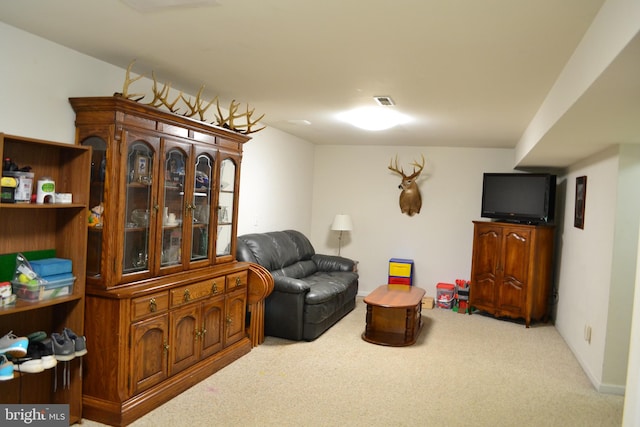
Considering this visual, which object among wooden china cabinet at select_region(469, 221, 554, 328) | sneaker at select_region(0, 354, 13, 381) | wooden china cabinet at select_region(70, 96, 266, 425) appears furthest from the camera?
wooden china cabinet at select_region(469, 221, 554, 328)

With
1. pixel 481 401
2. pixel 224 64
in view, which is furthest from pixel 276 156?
pixel 481 401

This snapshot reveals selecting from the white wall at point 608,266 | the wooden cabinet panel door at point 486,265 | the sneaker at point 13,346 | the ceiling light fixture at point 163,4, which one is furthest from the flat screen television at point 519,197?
the sneaker at point 13,346

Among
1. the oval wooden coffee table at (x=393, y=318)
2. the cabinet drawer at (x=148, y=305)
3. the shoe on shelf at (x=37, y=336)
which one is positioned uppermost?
the cabinet drawer at (x=148, y=305)

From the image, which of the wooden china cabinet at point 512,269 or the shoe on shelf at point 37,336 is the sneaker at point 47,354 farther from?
the wooden china cabinet at point 512,269

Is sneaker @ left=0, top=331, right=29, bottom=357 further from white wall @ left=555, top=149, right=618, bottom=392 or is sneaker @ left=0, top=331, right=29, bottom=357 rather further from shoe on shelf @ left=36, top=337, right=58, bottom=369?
white wall @ left=555, top=149, right=618, bottom=392

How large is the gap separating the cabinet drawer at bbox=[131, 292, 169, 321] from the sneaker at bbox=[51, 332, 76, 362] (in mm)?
368

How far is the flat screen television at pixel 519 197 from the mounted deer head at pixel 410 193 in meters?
0.94

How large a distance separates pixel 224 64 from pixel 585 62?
2158 mm

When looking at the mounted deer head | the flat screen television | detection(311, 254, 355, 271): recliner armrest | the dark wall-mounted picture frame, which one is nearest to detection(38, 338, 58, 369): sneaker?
detection(311, 254, 355, 271): recliner armrest

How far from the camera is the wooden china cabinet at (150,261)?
2.80m

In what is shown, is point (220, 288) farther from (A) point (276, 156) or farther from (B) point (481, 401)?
(A) point (276, 156)

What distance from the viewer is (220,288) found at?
3721 millimetres

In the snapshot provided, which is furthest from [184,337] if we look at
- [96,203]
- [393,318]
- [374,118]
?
[374,118]

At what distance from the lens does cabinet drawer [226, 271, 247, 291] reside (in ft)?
12.6
